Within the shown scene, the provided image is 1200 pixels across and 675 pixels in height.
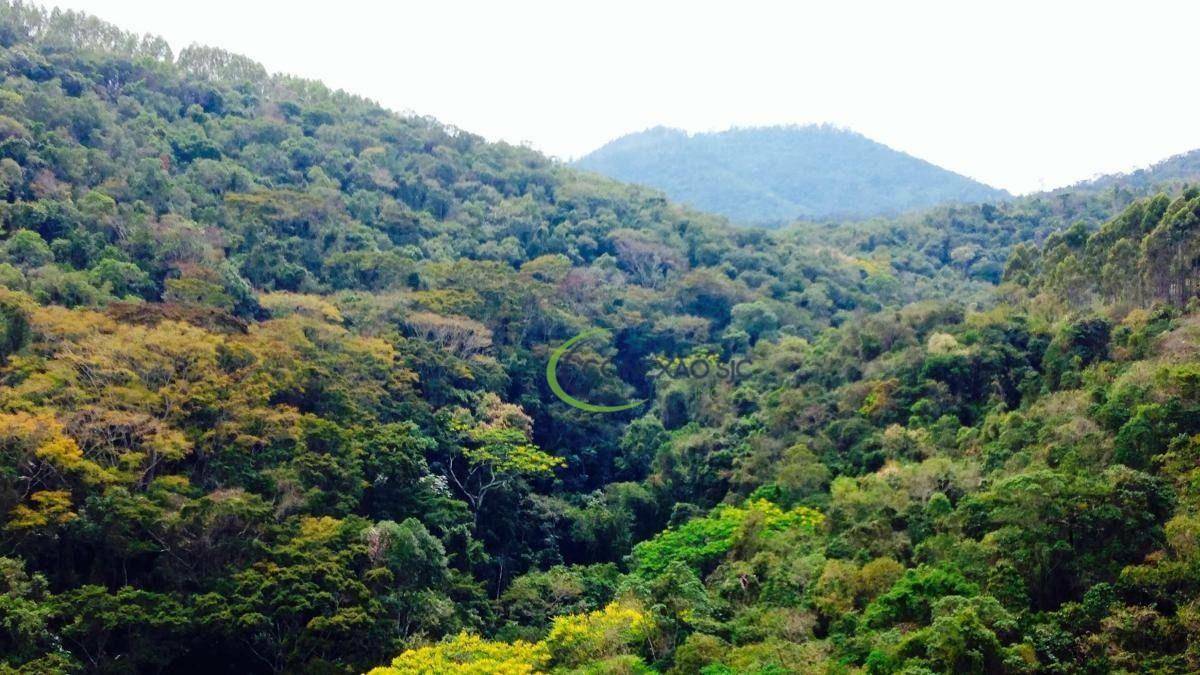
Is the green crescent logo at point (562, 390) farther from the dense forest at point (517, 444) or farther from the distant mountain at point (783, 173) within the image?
the distant mountain at point (783, 173)

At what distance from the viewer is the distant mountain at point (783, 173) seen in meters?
92.8

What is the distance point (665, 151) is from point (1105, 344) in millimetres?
88981

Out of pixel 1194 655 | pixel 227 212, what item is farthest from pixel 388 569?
pixel 227 212

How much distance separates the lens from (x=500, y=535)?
2484 centimetres

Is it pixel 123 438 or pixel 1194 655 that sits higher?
pixel 1194 655

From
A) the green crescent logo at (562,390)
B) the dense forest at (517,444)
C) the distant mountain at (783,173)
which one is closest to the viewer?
the dense forest at (517,444)

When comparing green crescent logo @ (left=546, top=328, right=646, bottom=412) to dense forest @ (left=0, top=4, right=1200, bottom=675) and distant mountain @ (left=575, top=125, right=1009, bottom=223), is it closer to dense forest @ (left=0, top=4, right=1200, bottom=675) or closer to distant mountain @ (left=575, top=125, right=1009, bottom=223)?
dense forest @ (left=0, top=4, right=1200, bottom=675)

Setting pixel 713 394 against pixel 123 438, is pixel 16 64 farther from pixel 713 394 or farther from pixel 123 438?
pixel 713 394

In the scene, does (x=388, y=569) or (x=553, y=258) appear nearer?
(x=388, y=569)

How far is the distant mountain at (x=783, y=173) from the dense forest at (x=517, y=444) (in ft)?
185

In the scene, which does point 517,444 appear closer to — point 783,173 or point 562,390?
point 562,390

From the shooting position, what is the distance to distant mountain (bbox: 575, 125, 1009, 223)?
9275 centimetres

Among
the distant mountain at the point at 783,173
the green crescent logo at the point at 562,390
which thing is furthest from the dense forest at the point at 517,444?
the distant mountain at the point at 783,173

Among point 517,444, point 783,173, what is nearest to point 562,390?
point 517,444
